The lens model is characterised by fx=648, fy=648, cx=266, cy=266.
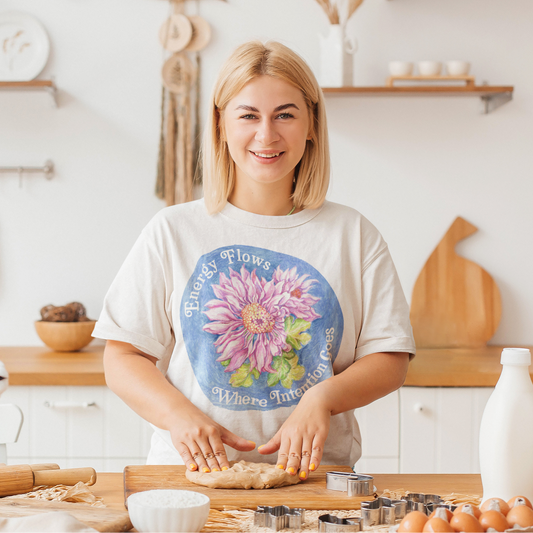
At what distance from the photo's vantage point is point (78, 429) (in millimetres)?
1856

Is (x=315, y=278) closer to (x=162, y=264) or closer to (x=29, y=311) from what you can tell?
(x=162, y=264)

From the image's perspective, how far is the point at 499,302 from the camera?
93.0 inches

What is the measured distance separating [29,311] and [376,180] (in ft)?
4.49

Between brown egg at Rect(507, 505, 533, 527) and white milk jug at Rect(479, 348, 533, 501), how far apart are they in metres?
0.09

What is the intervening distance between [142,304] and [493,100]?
1799mm

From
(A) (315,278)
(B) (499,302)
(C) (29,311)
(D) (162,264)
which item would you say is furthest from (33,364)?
(B) (499,302)

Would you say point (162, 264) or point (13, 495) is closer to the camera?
point (13, 495)

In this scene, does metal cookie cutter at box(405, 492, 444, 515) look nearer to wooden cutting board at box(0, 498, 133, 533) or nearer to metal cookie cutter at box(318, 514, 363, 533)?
metal cookie cutter at box(318, 514, 363, 533)

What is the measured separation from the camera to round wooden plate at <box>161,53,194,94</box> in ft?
7.69

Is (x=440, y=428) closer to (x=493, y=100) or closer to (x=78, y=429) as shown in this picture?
(x=78, y=429)

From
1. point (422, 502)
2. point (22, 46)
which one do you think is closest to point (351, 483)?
point (422, 502)

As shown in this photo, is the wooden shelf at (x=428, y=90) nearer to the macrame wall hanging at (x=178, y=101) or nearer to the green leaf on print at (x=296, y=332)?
the macrame wall hanging at (x=178, y=101)

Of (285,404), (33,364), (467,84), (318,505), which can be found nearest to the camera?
(318,505)

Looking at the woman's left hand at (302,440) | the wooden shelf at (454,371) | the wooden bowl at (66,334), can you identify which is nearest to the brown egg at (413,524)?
the woman's left hand at (302,440)
